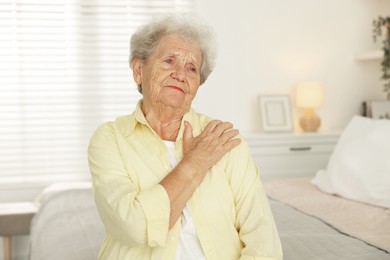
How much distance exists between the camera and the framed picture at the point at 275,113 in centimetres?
404

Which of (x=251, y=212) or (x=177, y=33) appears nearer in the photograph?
(x=251, y=212)

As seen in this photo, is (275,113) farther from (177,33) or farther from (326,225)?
(177,33)

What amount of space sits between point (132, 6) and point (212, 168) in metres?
2.56

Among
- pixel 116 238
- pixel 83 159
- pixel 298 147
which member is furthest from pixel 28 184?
pixel 116 238

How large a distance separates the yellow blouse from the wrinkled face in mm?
95

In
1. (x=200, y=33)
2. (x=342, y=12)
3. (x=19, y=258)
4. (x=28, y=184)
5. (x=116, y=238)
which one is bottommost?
(x=19, y=258)

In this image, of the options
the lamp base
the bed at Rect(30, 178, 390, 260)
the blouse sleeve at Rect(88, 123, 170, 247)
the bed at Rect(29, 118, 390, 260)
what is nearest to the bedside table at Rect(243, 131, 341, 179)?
the lamp base

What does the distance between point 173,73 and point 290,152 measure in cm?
232

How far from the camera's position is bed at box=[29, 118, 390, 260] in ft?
6.17

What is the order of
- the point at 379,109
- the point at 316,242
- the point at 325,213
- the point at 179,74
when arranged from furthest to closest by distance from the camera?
the point at 379,109 → the point at 325,213 → the point at 316,242 → the point at 179,74

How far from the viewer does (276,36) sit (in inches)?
163

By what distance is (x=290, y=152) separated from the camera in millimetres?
3824

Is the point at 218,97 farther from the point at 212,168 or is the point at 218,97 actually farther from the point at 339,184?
the point at 212,168

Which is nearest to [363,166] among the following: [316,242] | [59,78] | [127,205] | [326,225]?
[326,225]
